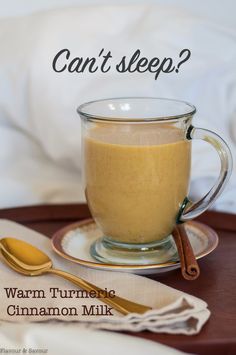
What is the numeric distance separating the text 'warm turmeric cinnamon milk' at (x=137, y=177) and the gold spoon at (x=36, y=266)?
74mm

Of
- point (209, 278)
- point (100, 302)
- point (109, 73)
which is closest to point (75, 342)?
point (100, 302)

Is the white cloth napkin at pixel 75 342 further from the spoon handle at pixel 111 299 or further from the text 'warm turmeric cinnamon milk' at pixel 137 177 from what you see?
the text 'warm turmeric cinnamon milk' at pixel 137 177

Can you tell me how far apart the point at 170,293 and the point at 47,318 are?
0.10m

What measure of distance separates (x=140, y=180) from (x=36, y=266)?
0.39 ft

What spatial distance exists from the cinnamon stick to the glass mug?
12mm

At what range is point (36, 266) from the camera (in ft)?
1.81

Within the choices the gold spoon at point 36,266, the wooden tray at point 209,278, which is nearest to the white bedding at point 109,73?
the wooden tray at point 209,278

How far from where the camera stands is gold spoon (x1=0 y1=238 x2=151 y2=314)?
48 centimetres

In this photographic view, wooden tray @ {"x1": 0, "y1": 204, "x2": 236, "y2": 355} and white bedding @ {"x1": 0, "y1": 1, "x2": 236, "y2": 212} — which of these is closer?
wooden tray @ {"x1": 0, "y1": 204, "x2": 236, "y2": 355}

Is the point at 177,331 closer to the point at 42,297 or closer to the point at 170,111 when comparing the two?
the point at 42,297

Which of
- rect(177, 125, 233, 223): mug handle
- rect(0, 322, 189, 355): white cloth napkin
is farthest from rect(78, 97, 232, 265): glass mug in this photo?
rect(0, 322, 189, 355): white cloth napkin

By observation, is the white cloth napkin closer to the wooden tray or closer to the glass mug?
the wooden tray

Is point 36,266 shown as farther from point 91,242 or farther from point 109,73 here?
point 109,73

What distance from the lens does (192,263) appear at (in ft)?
1.76
